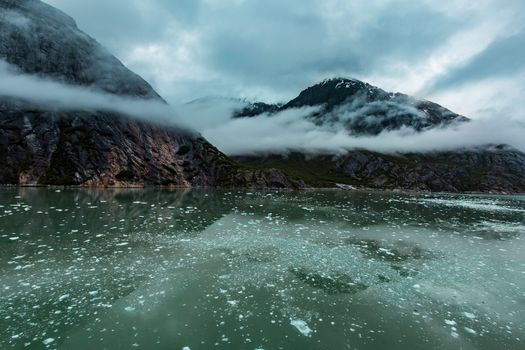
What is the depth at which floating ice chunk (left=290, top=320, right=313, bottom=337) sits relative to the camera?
13773 mm

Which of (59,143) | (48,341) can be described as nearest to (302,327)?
(48,341)

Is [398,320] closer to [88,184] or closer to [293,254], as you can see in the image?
[293,254]

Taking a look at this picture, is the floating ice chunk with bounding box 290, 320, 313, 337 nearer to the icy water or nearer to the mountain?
the icy water

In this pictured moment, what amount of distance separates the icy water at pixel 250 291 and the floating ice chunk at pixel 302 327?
5 cm

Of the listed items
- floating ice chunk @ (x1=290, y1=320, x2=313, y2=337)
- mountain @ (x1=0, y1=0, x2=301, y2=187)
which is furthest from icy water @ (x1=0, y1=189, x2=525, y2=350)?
mountain @ (x1=0, y1=0, x2=301, y2=187)

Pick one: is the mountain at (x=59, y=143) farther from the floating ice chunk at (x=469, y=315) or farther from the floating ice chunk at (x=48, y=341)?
the floating ice chunk at (x=469, y=315)

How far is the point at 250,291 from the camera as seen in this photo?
1827cm

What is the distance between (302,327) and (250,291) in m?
4.61

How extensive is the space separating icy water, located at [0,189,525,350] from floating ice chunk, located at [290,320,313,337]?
45 mm

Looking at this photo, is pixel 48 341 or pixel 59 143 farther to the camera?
pixel 59 143

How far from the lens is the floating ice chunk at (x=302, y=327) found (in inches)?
542

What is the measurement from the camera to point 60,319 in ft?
46.5

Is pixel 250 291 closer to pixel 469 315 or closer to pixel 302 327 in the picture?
pixel 302 327

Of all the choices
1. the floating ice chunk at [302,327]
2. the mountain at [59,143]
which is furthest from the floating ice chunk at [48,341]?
the mountain at [59,143]
